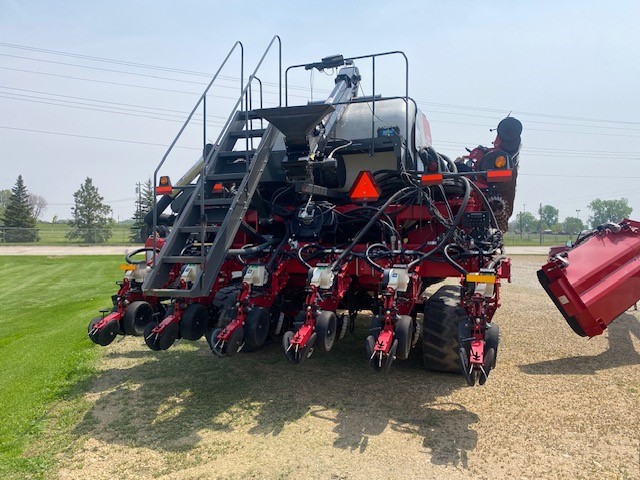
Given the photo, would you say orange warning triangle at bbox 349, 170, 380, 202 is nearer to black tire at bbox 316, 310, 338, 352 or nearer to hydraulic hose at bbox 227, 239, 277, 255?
hydraulic hose at bbox 227, 239, 277, 255

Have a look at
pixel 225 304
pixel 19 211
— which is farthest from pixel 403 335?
pixel 19 211

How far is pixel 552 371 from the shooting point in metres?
5.45

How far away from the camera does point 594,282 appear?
531cm

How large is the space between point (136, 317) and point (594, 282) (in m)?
4.64

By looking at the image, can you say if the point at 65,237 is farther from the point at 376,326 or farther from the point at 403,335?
the point at 403,335

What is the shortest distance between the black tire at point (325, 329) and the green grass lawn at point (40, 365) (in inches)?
79.8

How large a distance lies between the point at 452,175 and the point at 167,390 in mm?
3496

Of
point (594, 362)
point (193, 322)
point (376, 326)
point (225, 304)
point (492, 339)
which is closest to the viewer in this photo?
point (492, 339)

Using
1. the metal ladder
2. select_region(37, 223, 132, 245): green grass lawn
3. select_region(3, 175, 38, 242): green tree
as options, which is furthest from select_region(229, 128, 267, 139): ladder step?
select_region(3, 175, 38, 242): green tree

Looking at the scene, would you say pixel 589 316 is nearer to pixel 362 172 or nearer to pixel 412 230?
pixel 412 230

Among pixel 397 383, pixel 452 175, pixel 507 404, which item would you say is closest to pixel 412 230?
pixel 452 175

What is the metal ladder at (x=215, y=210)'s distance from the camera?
4379mm

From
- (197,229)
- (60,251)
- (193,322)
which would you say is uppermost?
(197,229)

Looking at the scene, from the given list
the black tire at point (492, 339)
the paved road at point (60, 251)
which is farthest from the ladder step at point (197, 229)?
the paved road at point (60, 251)
